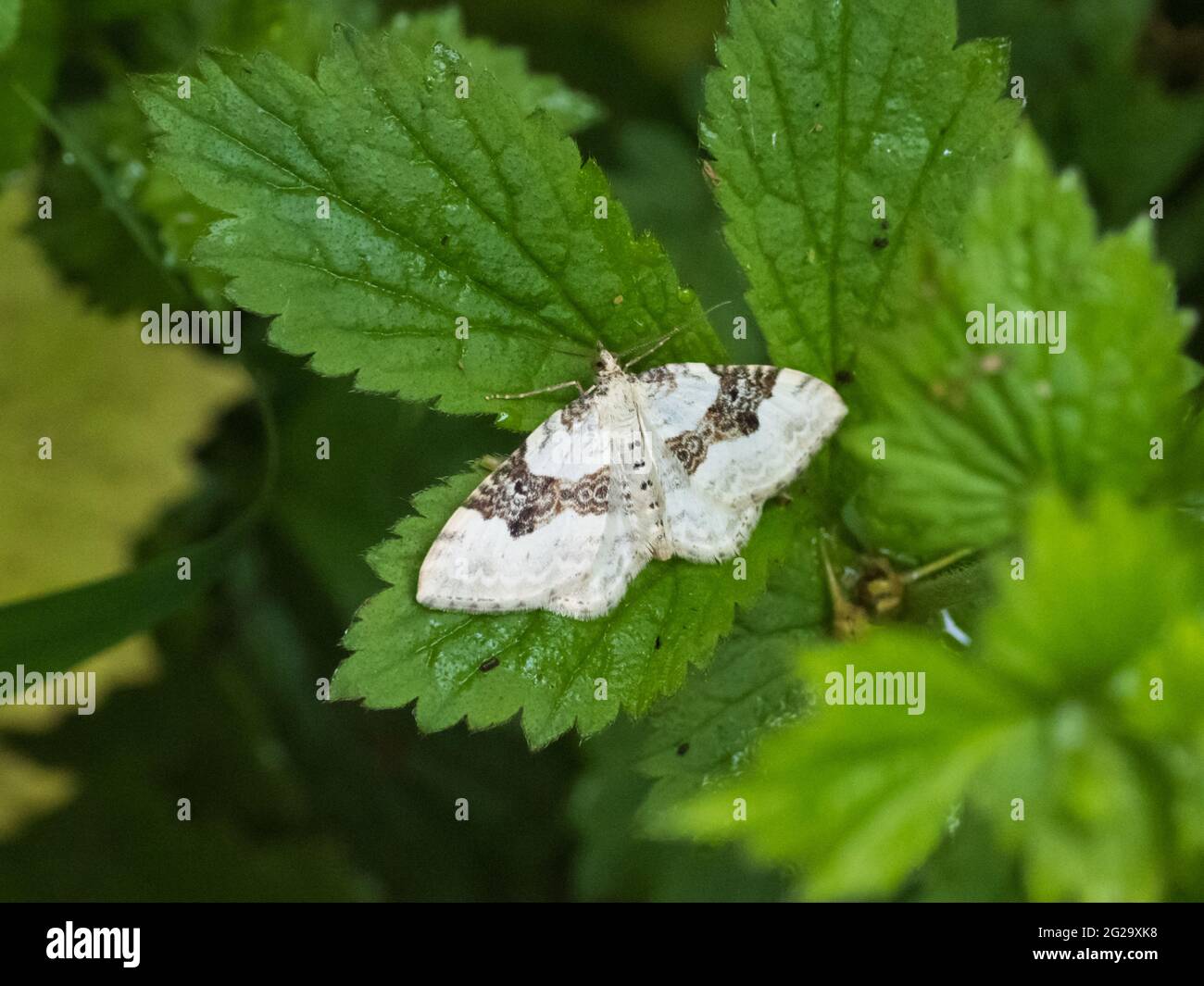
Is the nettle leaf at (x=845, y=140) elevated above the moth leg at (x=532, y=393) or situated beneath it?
elevated above

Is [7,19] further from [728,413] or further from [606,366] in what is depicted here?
[728,413]

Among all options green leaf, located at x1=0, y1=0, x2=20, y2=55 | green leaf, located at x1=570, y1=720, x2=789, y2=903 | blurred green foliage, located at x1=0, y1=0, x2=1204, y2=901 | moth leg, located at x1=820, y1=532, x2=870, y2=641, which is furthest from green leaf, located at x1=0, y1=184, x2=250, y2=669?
moth leg, located at x1=820, y1=532, x2=870, y2=641

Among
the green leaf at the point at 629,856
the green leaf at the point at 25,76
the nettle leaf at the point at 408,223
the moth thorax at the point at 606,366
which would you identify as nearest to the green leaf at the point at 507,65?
the nettle leaf at the point at 408,223

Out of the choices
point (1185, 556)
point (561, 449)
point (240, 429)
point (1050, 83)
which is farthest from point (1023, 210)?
point (240, 429)

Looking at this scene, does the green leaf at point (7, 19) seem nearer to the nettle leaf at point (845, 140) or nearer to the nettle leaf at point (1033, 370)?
the nettle leaf at point (845, 140)

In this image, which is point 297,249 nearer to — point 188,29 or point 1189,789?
point 188,29

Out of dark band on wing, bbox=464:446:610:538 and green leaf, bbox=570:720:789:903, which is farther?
green leaf, bbox=570:720:789:903

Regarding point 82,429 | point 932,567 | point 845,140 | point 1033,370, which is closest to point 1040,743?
point 1033,370

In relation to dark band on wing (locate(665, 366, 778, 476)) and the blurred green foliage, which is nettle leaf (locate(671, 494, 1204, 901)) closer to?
the blurred green foliage
